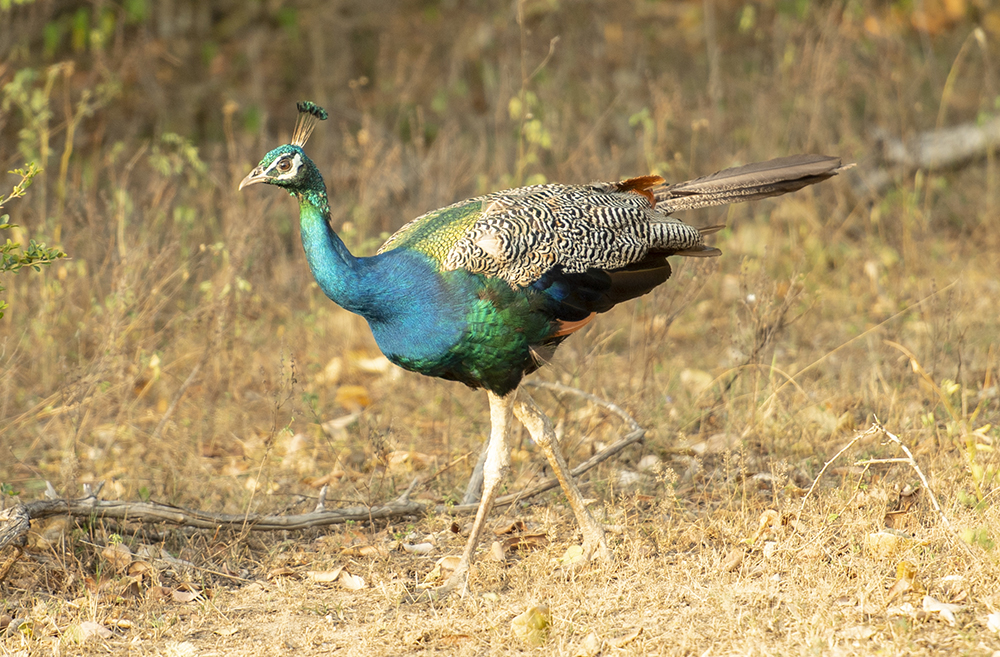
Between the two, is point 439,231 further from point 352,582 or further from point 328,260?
point 352,582

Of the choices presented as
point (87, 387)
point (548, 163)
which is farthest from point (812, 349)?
point (87, 387)

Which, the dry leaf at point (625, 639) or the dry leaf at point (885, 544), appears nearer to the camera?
the dry leaf at point (625, 639)

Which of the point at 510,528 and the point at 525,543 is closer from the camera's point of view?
the point at 525,543

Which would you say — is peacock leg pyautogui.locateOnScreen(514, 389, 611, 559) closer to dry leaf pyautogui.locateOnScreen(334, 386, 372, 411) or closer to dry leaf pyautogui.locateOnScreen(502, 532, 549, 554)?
dry leaf pyautogui.locateOnScreen(502, 532, 549, 554)

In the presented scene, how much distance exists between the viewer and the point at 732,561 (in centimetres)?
375

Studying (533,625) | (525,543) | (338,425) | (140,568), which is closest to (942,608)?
(533,625)

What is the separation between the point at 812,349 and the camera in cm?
600

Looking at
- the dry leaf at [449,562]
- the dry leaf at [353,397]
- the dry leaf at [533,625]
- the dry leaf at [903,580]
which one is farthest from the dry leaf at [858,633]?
the dry leaf at [353,397]

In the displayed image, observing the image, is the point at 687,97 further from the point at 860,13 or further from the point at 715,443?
the point at 715,443

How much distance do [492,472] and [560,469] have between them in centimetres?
26

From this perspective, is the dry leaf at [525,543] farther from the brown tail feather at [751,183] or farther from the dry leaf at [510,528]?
the brown tail feather at [751,183]

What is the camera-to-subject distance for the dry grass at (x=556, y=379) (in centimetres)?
353

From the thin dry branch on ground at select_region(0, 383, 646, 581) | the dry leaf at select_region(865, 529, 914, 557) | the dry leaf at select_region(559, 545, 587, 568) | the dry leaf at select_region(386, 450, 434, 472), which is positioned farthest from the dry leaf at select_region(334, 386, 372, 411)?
the dry leaf at select_region(865, 529, 914, 557)

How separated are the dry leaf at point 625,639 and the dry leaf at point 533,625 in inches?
8.3
